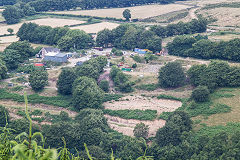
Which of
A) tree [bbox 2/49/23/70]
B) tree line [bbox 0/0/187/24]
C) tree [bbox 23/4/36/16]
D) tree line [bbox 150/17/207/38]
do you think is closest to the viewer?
tree [bbox 2/49/23/70]

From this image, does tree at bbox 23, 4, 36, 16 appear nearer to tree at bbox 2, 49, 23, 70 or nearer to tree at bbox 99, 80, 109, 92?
tree at bbox 2, 49, 23, 70

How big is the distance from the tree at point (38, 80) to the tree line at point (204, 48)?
2274 cm

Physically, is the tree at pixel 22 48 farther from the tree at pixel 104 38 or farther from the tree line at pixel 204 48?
the tree line at pixel 204 48

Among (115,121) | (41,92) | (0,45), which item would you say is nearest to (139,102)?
(115,121)

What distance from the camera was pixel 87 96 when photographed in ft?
119

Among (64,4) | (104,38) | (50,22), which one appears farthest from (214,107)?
(64,4)

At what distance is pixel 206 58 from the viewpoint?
47.3 metres

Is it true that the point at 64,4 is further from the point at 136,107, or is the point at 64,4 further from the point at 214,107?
the point at 214,107

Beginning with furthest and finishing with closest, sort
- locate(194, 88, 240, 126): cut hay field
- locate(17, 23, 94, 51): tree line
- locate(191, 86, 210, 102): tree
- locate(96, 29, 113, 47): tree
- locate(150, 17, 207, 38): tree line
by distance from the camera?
locate(150, 17, 207, 38): tree line, locate(96, 29, 113, 47): tree, locate(17, 23, 94, 51): tree line, locate(191, 86, 210, 102): tree, locate(194, 88, 240, 126): cut hay field

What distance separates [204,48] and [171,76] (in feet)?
36.2

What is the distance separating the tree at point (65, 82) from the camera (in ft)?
129

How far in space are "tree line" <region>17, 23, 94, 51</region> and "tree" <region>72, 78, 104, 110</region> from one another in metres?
19.9

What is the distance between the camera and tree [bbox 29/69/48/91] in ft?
130

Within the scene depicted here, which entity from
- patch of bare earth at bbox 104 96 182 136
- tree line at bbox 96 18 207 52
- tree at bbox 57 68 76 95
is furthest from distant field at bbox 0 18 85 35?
patch of bare earth at bbox 104 96 182 136
